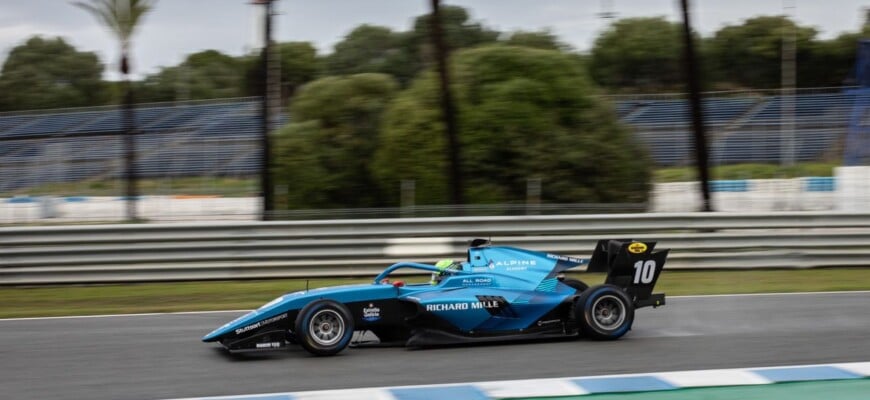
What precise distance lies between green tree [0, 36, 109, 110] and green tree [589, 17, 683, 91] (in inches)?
1248

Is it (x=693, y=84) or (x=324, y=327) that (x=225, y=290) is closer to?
(x=324, y=327)

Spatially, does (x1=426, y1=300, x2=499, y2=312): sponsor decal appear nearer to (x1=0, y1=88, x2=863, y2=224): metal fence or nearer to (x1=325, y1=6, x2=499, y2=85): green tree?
(x1=0, y1=88, x2=863, y2=224): metal fence

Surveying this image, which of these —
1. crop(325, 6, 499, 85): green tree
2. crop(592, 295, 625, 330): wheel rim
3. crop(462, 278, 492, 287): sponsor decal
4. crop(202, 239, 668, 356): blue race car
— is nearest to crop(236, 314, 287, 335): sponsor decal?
crop(202, 239, 668, 356): blue race car

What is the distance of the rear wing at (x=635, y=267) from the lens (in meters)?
8.53

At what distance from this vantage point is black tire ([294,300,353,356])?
7578mm

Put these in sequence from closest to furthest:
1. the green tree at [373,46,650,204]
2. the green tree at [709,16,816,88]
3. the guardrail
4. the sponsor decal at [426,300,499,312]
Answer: the sponsor decal at [426,300,499,312] < the guardrail < the green tree at [373,46,650,204] < the green tree at [709,16,816,88]

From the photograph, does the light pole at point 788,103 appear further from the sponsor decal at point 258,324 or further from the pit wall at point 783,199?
the sponsor decal at point 258,324

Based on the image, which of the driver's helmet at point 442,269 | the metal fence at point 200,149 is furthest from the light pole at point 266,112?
the driver's helmet at point 442,269

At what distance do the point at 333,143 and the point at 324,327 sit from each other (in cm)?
1409

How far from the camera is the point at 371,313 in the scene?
7895 millimetres

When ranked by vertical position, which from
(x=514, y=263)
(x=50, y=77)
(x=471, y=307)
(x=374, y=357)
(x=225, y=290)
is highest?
(x=50, y=77)

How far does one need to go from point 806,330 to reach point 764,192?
1717cm

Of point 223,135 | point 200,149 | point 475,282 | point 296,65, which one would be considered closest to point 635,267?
point 475,282

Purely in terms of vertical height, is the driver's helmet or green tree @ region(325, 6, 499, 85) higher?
green tree @ region(325, 6, 499, 85)
